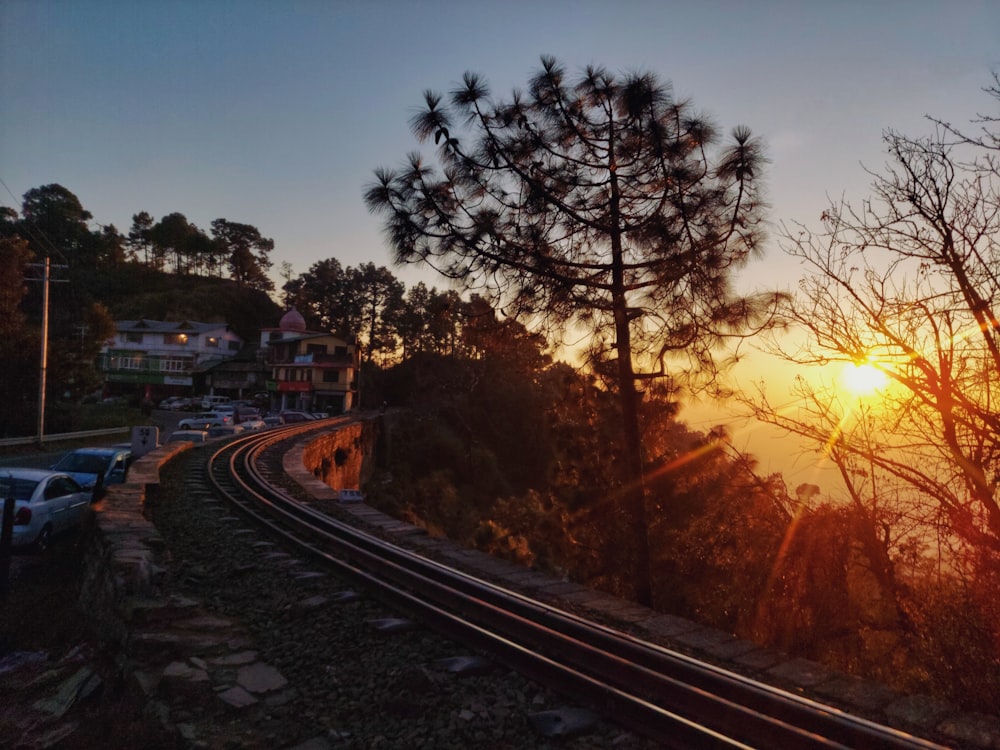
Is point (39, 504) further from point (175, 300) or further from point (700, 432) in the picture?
point (175, 300)

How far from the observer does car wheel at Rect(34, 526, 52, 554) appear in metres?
10.4

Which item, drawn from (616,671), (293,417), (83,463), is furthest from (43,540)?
(293,417)

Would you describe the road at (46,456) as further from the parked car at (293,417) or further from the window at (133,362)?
the window at (133,362)

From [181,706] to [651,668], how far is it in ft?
10.0

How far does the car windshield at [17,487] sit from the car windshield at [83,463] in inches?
140

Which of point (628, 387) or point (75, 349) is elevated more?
point (75, 349)

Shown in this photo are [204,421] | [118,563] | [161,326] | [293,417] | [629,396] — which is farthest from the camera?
[161,326]

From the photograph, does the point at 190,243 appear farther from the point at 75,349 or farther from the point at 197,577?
the point at 197,577

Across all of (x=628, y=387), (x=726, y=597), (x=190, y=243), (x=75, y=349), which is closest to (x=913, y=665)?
(x=628, y=387)

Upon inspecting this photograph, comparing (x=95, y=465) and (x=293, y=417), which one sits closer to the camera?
(x=95, y=465)

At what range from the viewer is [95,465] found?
14430 mm

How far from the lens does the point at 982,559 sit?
5039 mm

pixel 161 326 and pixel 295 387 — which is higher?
pixel 161 326

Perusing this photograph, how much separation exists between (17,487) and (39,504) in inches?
→ 18.3
